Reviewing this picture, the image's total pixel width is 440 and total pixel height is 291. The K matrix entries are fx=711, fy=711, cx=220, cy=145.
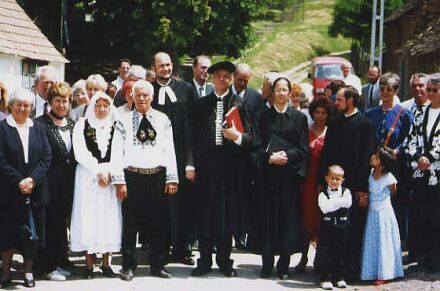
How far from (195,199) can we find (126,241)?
1.01 meters

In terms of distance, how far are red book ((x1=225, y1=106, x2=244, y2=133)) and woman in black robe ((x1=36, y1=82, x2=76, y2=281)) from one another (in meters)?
1.77

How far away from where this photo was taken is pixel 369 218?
794cm

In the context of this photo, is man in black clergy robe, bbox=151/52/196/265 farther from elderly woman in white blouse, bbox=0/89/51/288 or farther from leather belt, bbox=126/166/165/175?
elderly woman in white blouse, bbox=0/89/51/288

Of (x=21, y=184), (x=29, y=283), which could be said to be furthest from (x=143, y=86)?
(x=29, y=283)

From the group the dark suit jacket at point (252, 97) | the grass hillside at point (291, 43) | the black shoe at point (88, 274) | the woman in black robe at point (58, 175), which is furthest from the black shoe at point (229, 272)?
the grass hillside at point (291, 43)

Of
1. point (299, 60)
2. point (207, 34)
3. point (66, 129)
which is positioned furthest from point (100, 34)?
point (66, 129)

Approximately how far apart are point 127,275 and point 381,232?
2.84 metres

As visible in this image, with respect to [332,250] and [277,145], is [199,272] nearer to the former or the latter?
[332,250]

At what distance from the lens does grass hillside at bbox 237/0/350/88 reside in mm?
44197

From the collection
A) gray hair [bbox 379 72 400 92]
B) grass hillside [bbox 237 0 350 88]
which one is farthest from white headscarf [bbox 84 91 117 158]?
grass hillside [bbox 237 0 350 88]

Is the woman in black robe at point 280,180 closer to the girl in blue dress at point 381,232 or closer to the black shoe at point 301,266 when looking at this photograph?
the black shoe at point 301,266

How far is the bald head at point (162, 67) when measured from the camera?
27.6 ft

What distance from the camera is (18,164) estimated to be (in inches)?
293

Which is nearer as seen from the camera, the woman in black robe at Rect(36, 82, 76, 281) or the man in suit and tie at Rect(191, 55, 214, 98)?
the woman in black robe at Rect(36, 82, 76, 281)
